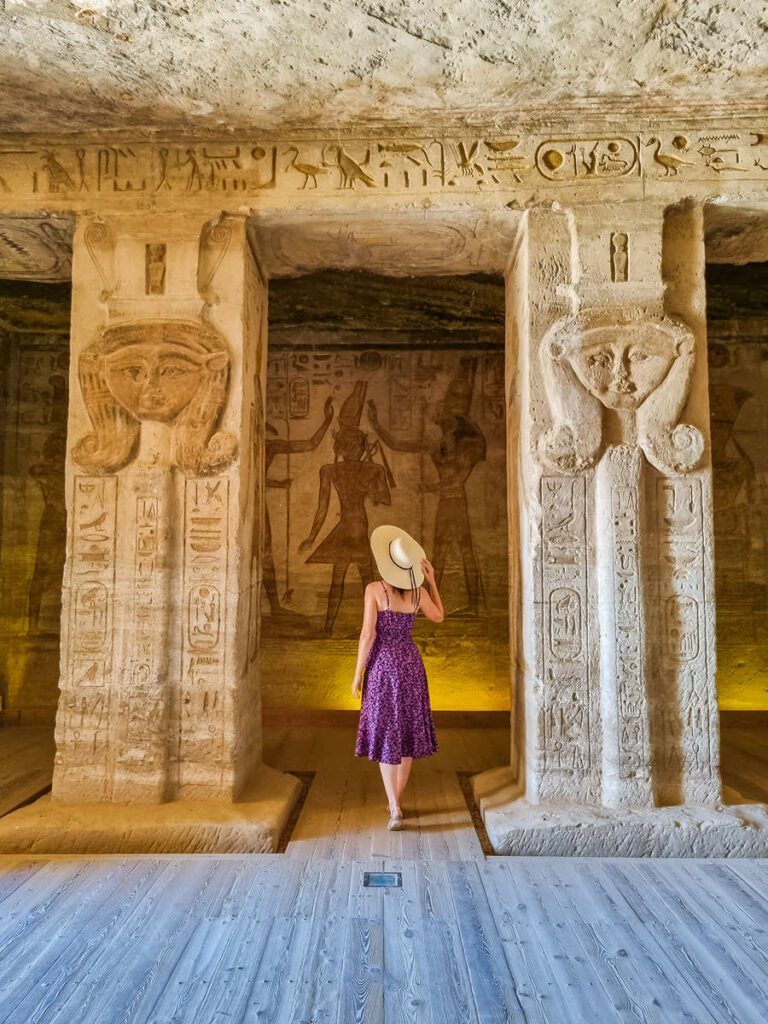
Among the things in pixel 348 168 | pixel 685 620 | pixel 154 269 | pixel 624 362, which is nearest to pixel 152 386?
pixel 154 269

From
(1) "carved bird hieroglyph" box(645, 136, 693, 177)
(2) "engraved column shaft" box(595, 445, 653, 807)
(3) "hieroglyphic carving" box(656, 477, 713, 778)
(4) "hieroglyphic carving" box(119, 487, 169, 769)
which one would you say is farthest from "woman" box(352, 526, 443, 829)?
(1) "carved bird hieroglyph" box(645, 136, 693, 177)

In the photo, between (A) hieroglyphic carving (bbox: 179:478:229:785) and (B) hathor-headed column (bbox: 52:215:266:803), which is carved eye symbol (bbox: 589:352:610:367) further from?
(A) hieroglyphic carving (bbox: 179:478:229:785)

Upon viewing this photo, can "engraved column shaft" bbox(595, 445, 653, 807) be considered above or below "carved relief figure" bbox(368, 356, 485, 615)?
below

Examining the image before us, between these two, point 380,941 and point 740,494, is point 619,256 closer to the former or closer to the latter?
point 380,941

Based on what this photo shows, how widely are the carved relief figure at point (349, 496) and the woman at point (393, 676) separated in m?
3.10

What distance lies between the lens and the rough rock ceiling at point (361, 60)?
3291 millimetres

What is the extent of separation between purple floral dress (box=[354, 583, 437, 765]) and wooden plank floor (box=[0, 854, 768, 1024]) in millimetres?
591

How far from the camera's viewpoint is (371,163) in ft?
13.6

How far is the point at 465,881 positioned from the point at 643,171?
3995mm

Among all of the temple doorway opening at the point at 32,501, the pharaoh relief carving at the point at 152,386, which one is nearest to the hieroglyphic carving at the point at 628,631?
the pharaoh relief carving at the point at 152,386

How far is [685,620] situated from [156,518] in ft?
10.1

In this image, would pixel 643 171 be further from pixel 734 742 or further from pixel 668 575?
pixel 734 742

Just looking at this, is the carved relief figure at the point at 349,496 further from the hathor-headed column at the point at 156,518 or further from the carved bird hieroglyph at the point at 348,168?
the carved bird hieroglyph at the point at 348,168

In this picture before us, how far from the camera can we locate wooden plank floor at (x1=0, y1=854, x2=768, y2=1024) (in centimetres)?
235
